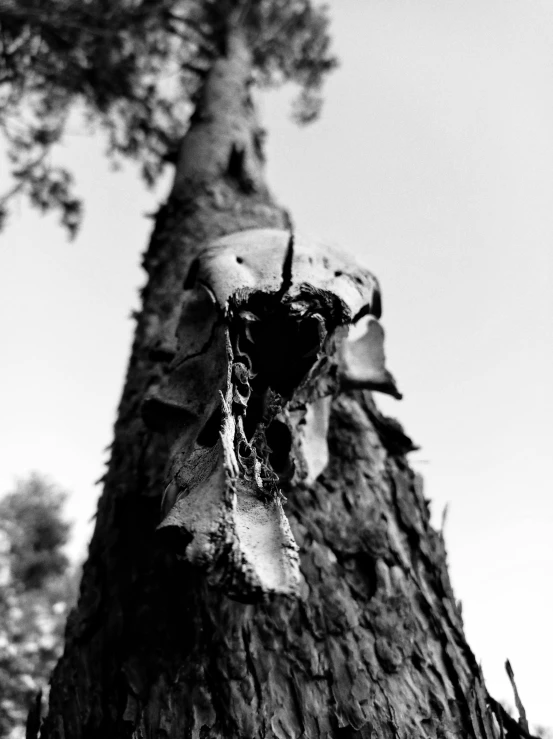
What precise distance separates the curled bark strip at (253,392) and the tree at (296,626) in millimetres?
114

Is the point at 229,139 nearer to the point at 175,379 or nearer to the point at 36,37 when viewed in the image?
the point at 175,379

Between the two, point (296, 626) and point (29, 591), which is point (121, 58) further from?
point (29, 591)

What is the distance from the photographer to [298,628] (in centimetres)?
117

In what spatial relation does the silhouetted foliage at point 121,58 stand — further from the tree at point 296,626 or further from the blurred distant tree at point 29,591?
the blurred distant tree at point 29,591

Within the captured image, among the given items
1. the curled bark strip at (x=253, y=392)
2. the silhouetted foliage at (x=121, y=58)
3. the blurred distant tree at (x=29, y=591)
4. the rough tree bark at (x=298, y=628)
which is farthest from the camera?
the blurred distant tree at (x=29, y=591)

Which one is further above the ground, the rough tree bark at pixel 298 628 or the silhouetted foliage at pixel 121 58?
the silhouetted foliage at pixel 121 58

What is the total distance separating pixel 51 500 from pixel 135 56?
10.5 metres

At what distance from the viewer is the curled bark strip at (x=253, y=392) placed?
0.76 meters

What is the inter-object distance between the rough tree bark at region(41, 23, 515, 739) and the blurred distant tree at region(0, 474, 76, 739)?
29.5 ft

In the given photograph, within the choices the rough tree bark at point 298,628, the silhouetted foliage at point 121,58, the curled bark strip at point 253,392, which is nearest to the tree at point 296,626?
the rough tree bark at point 298,628

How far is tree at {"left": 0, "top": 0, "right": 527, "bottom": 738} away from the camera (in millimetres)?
1045

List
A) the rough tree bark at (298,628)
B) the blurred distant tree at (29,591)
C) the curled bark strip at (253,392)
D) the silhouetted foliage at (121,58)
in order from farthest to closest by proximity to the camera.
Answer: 1. the blurred distant tree at (29,591)
2. the silhouetted foliage at (121,58)
3. the rough tree bark at (298,628)
4. the curled bark strip at (253,392)

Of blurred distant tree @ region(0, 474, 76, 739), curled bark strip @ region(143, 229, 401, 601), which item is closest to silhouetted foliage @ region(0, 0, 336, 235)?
curled bark strip @ region(143, 229, 401, 601)

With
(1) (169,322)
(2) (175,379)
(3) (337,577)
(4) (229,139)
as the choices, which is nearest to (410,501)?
(3) (337,577)
